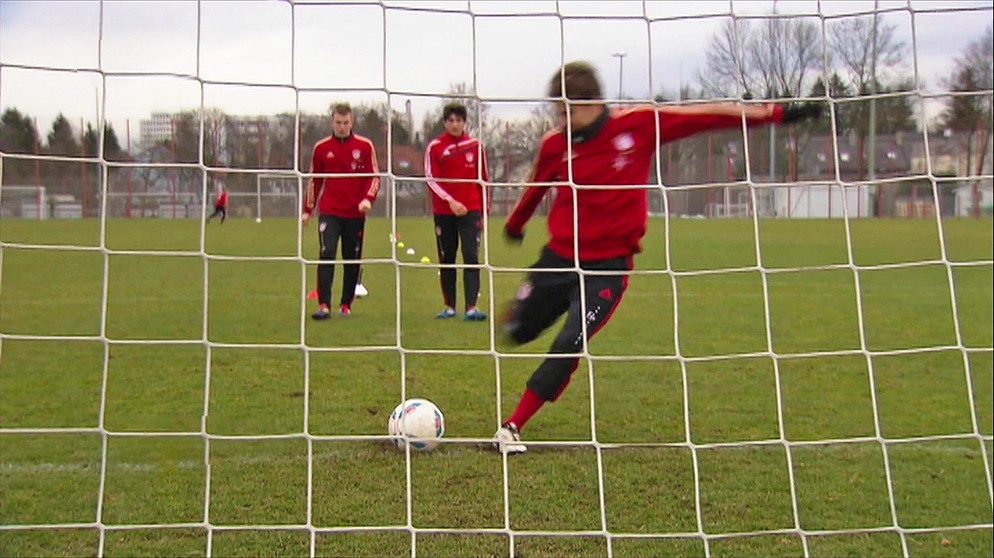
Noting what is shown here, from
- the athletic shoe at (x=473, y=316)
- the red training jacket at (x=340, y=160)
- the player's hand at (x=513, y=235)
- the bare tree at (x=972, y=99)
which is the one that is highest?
the bare tree at (x=972, y=99)

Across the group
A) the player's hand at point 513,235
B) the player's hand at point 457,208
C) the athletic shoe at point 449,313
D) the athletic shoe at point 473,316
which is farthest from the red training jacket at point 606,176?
the athletic shoe at point 449,313

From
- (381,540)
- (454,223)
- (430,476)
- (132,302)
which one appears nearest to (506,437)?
(430,476)

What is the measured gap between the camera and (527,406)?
395cm

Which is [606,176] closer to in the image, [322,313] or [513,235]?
[513,235]

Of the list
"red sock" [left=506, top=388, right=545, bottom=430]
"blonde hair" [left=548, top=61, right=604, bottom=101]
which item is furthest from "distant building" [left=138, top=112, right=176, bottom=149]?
"red sock" [left=506, top=388, right=545, bottom=430]

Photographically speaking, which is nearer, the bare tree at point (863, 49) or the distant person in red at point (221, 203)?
the bare tree at point (863, 49)

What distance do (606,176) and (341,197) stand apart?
11.3 feet

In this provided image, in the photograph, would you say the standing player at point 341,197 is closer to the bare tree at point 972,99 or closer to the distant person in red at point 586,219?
the distant person in red at point 586,219

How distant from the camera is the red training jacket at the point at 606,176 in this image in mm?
3869

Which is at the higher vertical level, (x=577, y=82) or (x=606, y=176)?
(x=577, y=82)

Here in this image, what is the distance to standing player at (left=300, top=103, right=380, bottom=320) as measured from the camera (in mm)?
5816

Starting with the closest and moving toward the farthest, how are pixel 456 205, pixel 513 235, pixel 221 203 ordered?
pixel 513 235 < pixel 456 205 < pixel 221 203

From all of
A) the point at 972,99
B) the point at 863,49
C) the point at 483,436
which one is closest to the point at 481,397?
the point at 483,436

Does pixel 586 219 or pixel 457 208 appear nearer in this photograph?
pixel 586 219
